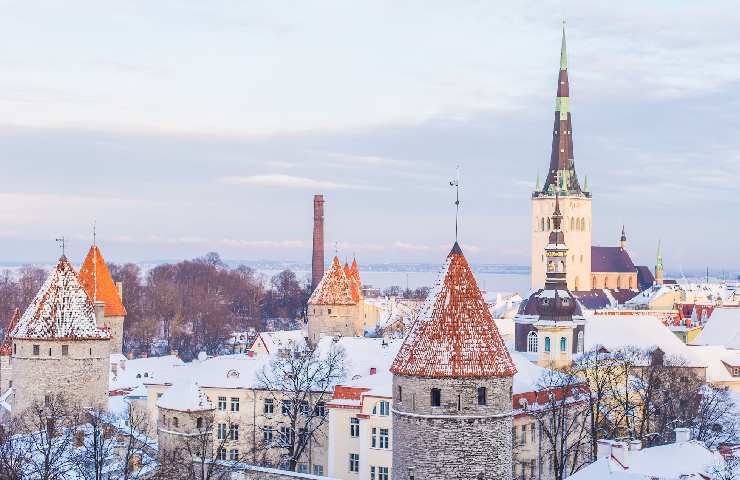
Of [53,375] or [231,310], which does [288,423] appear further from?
[231,310]

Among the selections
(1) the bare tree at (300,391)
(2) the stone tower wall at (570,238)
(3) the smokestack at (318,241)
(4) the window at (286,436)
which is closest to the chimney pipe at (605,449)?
(1) the bare tree at (300,391)

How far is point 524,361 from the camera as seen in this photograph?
1823 inches

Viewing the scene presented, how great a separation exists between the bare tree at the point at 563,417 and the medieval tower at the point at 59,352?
46.9ft

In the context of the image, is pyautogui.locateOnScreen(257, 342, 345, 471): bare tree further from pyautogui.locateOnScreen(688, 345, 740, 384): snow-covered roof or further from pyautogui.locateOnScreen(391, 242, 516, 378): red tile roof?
pyautogui.locateOnScreen(688, 345, 740, 384): snow-covered roof

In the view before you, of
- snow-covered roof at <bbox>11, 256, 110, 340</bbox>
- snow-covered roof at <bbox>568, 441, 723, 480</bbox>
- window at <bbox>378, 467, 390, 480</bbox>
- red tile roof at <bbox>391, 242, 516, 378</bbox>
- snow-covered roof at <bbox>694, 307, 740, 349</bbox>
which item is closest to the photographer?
red tile roof at <bbox>391, 242, 516, 378</bbox>

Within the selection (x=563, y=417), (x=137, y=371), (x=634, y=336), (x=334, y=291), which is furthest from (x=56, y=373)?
(x=634, y=336)

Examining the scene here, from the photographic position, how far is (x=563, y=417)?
1476 inches

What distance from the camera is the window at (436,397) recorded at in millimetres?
24734

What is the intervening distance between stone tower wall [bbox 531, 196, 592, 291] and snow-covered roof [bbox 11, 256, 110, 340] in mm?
87057

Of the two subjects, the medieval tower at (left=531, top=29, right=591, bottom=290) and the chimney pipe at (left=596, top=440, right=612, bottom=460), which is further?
the medieval tower at (left=531, top=29, right=591, bottom=290)

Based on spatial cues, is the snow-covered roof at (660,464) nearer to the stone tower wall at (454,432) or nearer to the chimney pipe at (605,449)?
the chimney pipe at (605,449)

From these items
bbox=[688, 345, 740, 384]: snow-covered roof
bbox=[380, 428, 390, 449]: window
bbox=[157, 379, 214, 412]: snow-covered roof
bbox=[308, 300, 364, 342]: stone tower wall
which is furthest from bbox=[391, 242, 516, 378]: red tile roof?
bbox=[688, 345, 740, 384]: snow-covered roof

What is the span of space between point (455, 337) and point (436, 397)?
132cm

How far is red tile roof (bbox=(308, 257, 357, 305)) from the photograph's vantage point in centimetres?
5731
